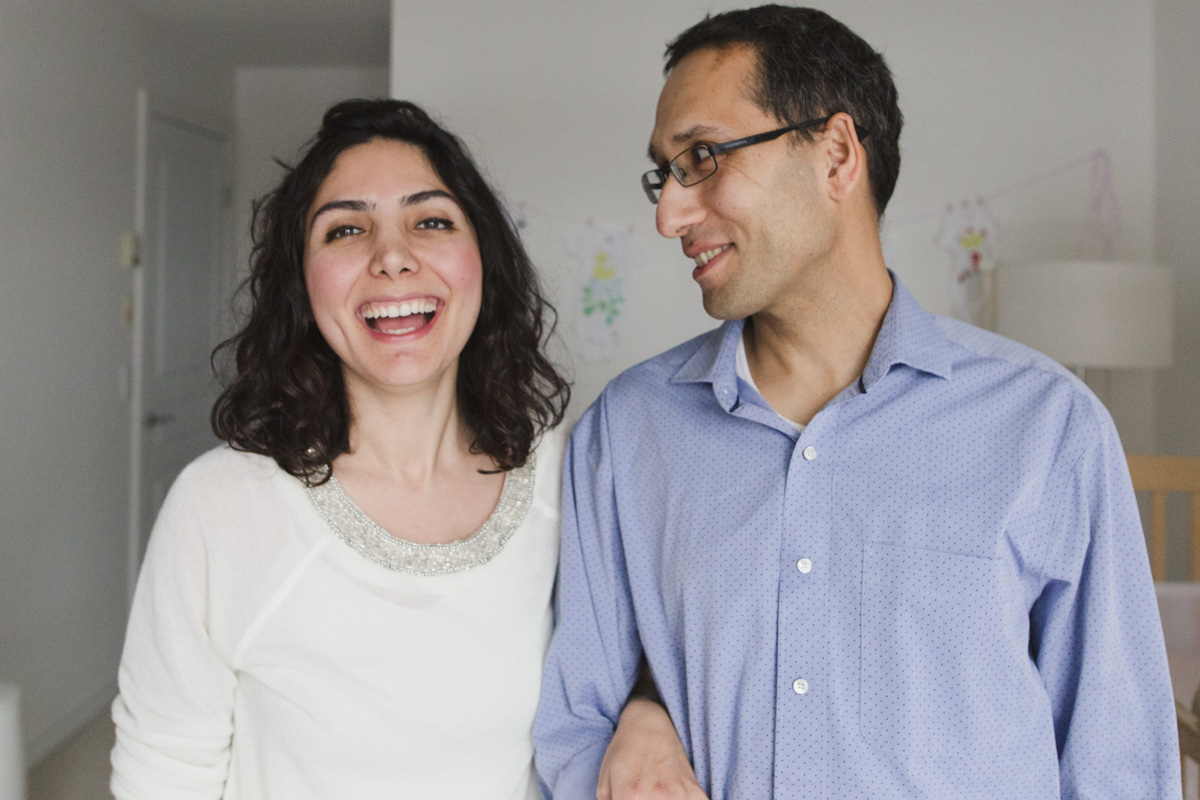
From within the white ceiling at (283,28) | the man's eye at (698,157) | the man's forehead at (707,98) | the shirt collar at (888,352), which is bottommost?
the shirt collar at (888,352)

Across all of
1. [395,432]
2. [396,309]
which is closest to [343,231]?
[396,309]

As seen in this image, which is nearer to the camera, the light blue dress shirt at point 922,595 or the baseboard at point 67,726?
the light blue dress shirt at point 922,595

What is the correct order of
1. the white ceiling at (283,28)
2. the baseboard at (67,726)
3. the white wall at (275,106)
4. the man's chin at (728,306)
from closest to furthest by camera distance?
1. the man's chin at (728,306)
2. the baseboard at (67,726)
3. the white ceiling at (283,28)
4. the white wall at (275,106)

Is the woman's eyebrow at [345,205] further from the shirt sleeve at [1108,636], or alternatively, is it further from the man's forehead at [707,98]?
the shirt sleeve at [1108,636]

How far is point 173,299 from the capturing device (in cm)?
465

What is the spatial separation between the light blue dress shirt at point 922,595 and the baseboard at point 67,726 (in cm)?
297

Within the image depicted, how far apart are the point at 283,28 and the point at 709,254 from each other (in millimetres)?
3934

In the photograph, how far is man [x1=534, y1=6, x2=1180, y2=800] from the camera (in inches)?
44.4

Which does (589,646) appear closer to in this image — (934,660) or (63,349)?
(934,660)

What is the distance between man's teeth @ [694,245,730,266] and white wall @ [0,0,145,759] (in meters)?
2.82

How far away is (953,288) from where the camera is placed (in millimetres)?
3793

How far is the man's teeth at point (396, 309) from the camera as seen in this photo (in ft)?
4.40

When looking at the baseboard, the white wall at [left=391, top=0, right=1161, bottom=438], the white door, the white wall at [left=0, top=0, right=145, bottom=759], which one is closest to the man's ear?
the white wall at [left=391, top=0, right=1161, bottom=438]

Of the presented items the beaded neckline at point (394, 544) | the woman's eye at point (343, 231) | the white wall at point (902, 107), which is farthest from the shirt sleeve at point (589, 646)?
the white wall at point (902, 107)
